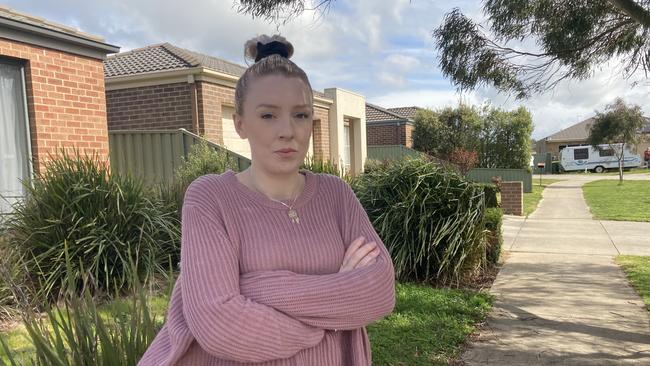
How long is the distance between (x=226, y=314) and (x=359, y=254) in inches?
19.6

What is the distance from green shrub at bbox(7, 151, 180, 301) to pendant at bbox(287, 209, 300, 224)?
11.3ft

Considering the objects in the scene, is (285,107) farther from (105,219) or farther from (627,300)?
(627,300)

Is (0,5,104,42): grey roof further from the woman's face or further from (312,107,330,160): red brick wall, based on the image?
(312,107,330,160): red brick wall

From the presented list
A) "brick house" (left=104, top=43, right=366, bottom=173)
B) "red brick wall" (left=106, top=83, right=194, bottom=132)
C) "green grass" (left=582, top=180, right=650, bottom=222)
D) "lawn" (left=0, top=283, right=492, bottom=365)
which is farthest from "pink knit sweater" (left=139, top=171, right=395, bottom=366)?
"green grass" (left=582, top=180, right=650, bottom=222)

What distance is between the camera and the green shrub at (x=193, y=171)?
6238mm

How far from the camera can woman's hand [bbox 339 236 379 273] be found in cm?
165

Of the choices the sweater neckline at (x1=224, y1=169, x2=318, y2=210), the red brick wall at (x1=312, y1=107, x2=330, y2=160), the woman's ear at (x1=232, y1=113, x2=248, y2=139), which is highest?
the red brick wall at (x1=312, y1=107, x2=330, y2=160)

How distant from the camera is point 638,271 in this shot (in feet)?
22.6

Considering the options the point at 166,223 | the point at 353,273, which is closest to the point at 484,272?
the point at 166,223

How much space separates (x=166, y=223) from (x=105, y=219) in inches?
27.7

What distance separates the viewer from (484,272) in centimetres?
693

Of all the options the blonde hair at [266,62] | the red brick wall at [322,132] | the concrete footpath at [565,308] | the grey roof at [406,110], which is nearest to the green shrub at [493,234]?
the concrete footpath at [565,308]

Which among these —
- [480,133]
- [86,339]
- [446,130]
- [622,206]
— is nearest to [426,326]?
[86,339]

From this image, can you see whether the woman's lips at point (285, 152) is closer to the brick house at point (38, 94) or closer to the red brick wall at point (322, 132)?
the brick house at point (38, 94)
